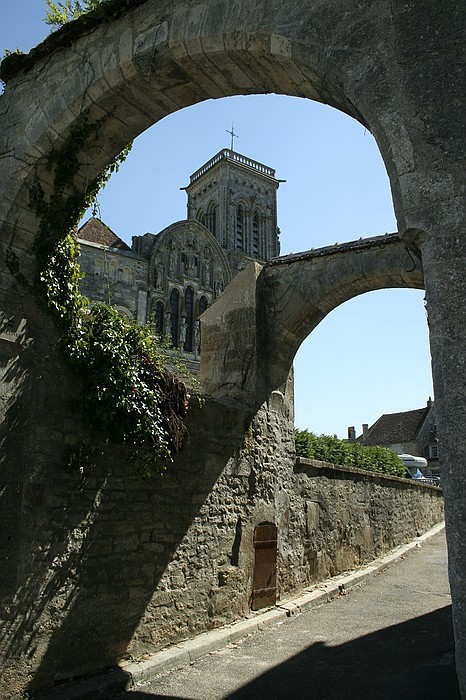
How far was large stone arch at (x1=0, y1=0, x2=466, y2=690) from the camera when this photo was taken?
261 cm

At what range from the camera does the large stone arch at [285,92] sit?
261 cm

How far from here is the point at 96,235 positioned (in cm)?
2705

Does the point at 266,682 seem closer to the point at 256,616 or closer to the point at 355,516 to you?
the point at 256,616

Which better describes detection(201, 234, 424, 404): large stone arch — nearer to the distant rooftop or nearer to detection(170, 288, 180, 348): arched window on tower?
detection(170, 288, 180, 348): arched window on tower

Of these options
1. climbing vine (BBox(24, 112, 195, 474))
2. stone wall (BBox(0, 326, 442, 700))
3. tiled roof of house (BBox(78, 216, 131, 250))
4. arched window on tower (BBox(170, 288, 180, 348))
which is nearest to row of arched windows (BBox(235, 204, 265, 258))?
arched window on tower (BBox(170, 288, 180, 348))

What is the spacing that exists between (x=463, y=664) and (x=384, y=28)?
313cm

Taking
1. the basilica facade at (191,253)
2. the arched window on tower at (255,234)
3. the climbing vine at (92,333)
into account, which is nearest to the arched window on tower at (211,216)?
the basilica facade at (191,253)

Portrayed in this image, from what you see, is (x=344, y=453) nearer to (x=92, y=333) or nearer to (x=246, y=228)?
(x=92, y=333)

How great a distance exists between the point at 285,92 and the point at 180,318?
27494 mm

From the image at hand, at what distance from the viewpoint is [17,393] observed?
15.2 ft

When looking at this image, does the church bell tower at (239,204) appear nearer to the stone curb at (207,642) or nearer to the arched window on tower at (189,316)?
the arched window on tower at (189,316)

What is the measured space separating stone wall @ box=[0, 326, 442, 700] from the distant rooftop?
130 ft

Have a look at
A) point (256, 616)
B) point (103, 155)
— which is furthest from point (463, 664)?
point (256, 616)

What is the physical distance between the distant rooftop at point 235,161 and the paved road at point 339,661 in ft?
135
